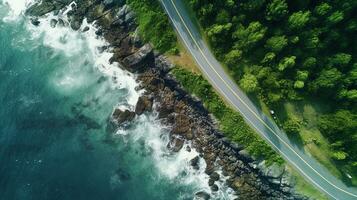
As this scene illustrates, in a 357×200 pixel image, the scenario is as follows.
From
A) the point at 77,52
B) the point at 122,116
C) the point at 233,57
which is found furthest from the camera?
the point at 77,52

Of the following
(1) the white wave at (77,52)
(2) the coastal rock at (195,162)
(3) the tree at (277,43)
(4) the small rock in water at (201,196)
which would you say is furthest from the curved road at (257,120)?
(4) the small rock in water at (201,196)

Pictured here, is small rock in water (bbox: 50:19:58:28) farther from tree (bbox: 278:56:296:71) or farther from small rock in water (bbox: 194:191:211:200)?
tree (bbox: 278:56:296:71)

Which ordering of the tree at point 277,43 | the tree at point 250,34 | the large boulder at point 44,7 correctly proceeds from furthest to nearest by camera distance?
the large boulder at point 44,7
the tree at point 250,34
the tree at point 277,43

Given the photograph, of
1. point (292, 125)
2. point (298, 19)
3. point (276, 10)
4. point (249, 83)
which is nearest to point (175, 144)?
point (249, 83)

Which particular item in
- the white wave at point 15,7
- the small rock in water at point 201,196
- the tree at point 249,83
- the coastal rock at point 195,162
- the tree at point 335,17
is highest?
the white wave at point 15,7

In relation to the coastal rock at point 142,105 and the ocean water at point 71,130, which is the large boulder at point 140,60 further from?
the coastal rock at point 142,105

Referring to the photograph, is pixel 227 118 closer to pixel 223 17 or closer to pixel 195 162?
pixel 195 162

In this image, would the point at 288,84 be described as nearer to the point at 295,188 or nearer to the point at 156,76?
the point at 295,188
